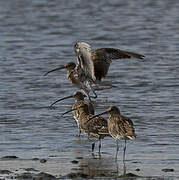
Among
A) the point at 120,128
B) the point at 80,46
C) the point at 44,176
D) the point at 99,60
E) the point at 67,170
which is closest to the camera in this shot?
the point at 44,176

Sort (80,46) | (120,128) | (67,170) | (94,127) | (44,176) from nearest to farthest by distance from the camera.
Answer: (44,176) → (67,170) → (120,128) → (94,127) → (80,46)

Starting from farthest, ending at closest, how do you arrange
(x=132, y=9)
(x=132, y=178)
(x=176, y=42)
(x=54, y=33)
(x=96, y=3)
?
(x=96, y=3) < (x=132, y=9) < (x=54, y=33) < (x=176, y=42) < (x=132, y=178)

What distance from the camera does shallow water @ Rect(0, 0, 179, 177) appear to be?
10484mm

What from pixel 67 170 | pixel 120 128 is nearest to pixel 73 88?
pixel 120 128

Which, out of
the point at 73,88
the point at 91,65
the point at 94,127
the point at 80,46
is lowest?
the point at 73,88

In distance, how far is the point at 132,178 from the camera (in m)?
8.55

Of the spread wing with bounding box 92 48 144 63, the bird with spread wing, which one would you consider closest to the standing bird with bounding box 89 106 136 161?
the bird with spread wing

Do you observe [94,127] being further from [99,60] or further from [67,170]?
[99,60]

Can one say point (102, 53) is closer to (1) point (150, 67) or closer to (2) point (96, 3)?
(1) point (150, 67)

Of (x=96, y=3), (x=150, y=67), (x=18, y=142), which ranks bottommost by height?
(x=96, y=3)

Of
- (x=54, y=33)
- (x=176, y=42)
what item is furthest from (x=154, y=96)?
(x=54, y=33)

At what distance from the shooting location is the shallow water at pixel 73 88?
10.5 metres

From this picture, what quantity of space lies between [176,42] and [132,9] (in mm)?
8841

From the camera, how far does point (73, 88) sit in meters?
15.9
